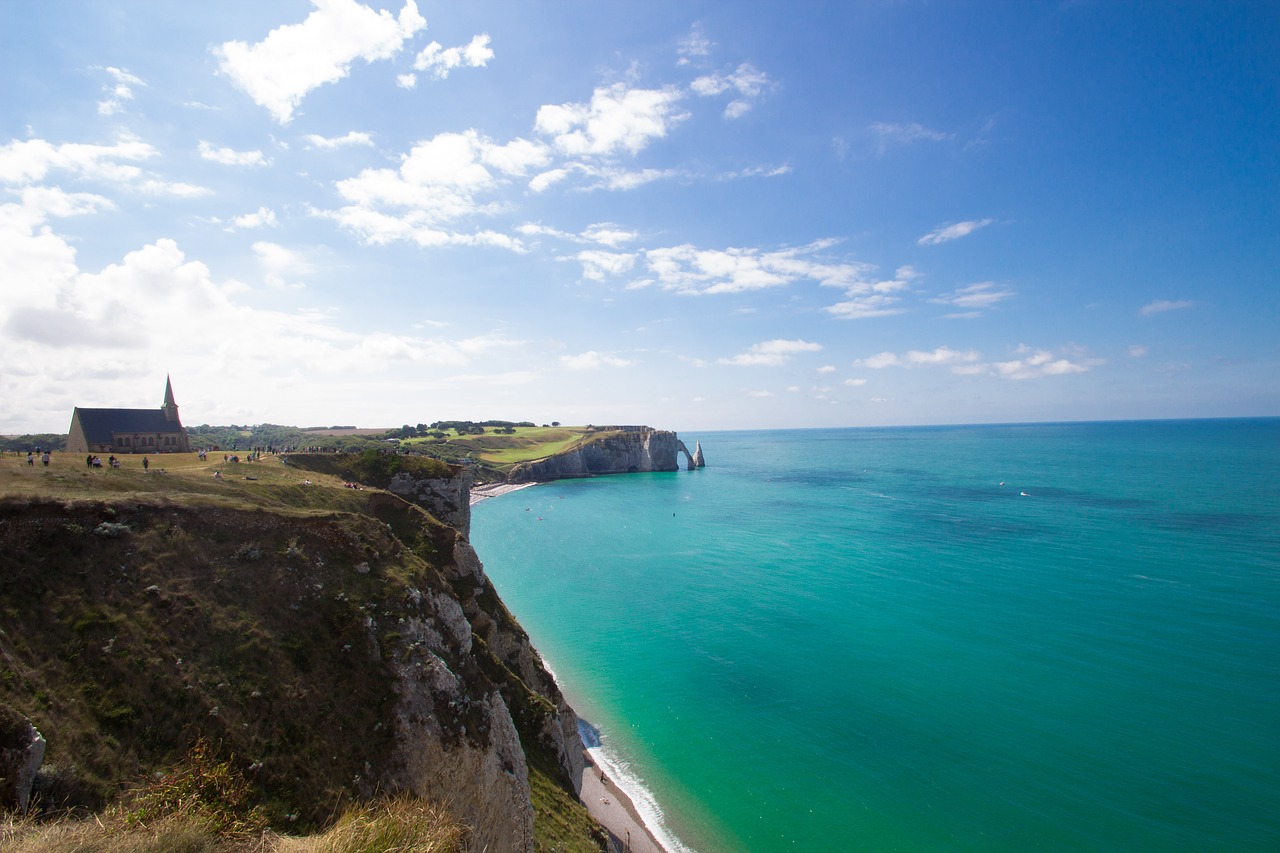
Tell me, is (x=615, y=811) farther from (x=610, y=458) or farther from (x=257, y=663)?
(x=610, y=458)

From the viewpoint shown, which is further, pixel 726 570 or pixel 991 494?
pixel 991 494

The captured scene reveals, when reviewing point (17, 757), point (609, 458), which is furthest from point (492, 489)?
point (17, 757)

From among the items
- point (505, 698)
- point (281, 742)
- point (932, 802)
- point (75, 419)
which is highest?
point (75, 419)

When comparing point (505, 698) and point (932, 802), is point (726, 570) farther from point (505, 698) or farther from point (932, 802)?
point (505, 698)

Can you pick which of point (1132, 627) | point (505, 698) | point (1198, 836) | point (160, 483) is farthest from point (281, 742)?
point (1132, 627)

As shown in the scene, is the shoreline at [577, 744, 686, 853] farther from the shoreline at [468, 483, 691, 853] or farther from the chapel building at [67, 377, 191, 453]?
the chapel building at [67, 377, 191, 453]

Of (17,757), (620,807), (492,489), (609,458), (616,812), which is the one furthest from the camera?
(609,458)

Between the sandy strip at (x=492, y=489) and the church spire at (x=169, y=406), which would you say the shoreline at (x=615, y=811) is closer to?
the church spire at (x=169, y=406)
